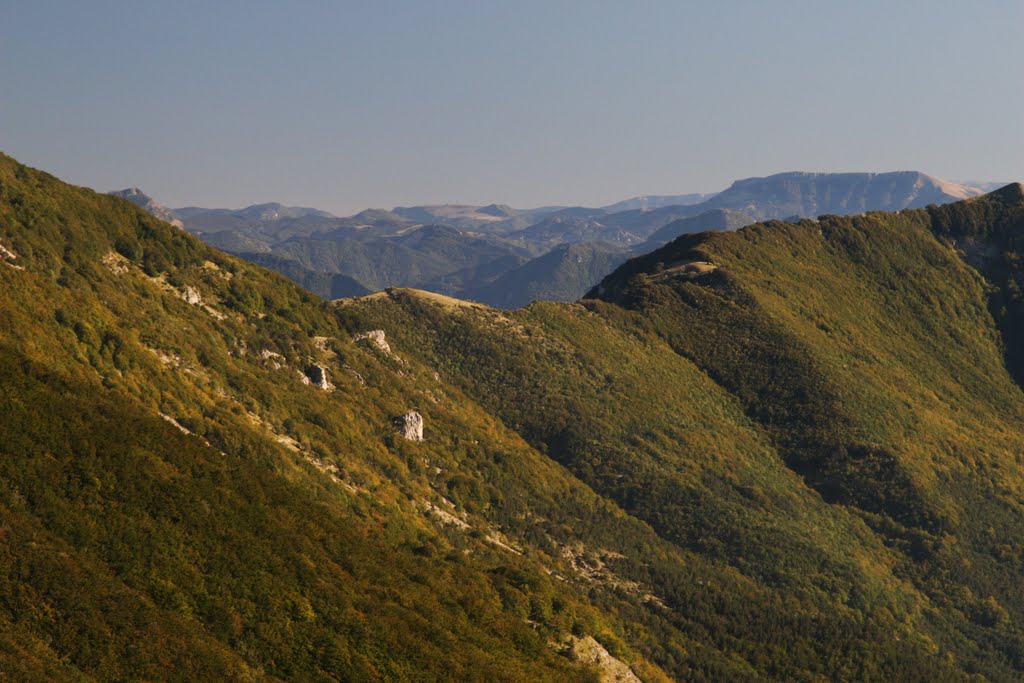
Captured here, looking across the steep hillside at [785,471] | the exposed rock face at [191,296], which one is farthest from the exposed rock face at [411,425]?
the steep hillside at [785,471]

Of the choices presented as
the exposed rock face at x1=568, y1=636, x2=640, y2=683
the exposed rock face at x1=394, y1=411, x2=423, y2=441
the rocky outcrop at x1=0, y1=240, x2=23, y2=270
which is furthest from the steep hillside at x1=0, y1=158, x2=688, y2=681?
the exposed rock face at x1=394, y1=411, x2=423, y2=441

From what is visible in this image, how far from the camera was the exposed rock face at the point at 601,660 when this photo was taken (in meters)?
74.3

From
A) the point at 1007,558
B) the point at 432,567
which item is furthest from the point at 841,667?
the point at 1007,558

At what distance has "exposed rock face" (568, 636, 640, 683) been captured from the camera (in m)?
74.3

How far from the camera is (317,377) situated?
117m

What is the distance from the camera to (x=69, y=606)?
138ft

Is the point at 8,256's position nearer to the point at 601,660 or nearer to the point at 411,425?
the point at 411,425

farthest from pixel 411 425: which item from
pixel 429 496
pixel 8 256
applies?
pixel 8 256

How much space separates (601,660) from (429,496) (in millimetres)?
38796

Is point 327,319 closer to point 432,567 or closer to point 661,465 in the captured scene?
point 661,465

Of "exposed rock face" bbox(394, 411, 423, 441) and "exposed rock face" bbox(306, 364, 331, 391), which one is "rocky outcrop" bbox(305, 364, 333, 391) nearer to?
"exposed rock face" bbox(306, 364, 331, 391)

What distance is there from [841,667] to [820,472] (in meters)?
71.4

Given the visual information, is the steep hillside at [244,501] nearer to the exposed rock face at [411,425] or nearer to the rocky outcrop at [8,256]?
the rocky outcrop at [8,256]

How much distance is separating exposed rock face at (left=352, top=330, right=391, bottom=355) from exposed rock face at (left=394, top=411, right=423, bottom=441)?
25625 mm
